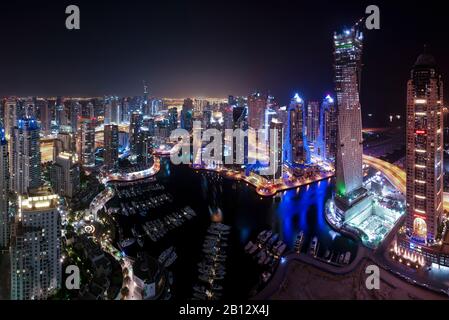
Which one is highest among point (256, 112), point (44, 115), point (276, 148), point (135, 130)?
point (256, 112)

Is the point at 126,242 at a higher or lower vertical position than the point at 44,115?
lower

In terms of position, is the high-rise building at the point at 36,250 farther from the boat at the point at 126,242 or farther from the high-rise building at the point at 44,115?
the high-rise building at the point at 44,115

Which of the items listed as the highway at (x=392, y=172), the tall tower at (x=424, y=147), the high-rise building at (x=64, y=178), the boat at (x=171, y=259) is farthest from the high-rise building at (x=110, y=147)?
the tall tower at (x=424, y=147)

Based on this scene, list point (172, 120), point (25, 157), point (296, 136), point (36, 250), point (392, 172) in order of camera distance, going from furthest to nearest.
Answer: point (172, 120) < point (296, 136) < point (392, 172) < point (25, 157) < point (36, 250)

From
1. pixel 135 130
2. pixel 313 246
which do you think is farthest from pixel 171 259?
pixel 135 130

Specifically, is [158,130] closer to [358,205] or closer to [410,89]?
[358,205]

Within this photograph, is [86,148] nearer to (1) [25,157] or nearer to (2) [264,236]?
(1) [25,157]

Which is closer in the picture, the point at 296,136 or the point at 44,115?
the point at 296,136
